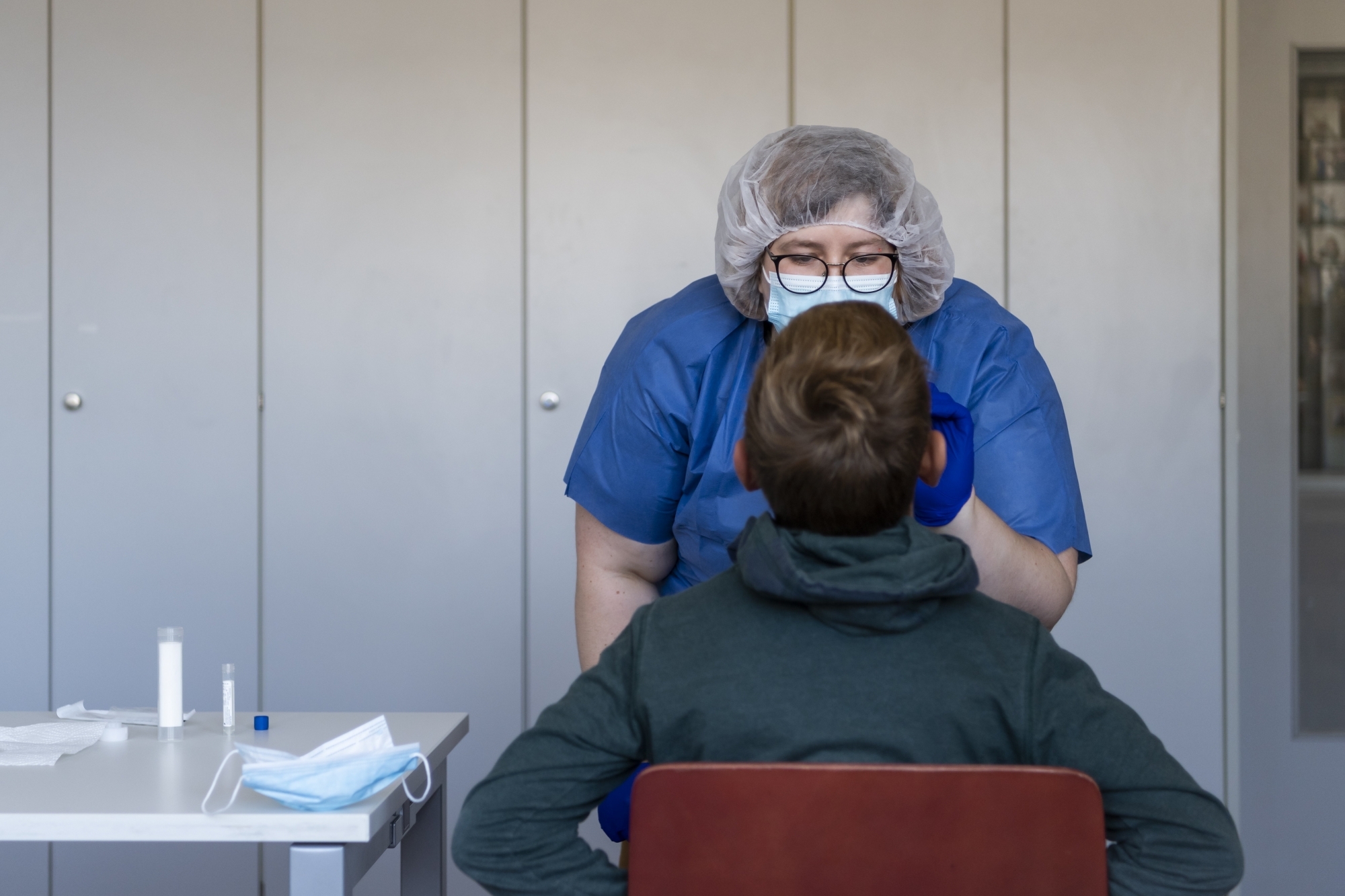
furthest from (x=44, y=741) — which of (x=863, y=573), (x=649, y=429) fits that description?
(x=863, y=573)

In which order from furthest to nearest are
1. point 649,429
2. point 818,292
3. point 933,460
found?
1. point 649,429
2. point 818,292
3. point 933,460

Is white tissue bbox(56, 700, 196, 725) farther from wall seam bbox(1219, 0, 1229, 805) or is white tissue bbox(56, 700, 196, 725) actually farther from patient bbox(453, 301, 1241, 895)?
wall seam bbox(1219, 0, 1229, 805)

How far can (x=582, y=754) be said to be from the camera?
Answer: 96 centimetres

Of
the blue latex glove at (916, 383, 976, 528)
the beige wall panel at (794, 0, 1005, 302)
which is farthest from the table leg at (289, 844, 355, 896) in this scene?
the beige wall panel at (794, 0, 1005, 302)

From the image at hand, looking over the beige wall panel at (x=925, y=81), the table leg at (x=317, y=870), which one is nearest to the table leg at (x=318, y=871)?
the table leg at (x=317, y=870)

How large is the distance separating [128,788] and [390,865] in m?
1.41

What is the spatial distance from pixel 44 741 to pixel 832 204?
1169 mm

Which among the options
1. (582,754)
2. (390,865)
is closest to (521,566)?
(390,865)

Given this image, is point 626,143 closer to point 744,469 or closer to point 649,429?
→ point 649,429

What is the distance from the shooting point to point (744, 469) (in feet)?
3.37

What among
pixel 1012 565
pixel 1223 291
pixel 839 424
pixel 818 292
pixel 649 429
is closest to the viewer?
pixel 839 424

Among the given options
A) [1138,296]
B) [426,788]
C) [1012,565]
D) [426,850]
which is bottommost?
[426,850]

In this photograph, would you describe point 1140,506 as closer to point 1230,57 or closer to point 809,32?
point 1230,57

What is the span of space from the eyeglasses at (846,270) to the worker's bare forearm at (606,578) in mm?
401
